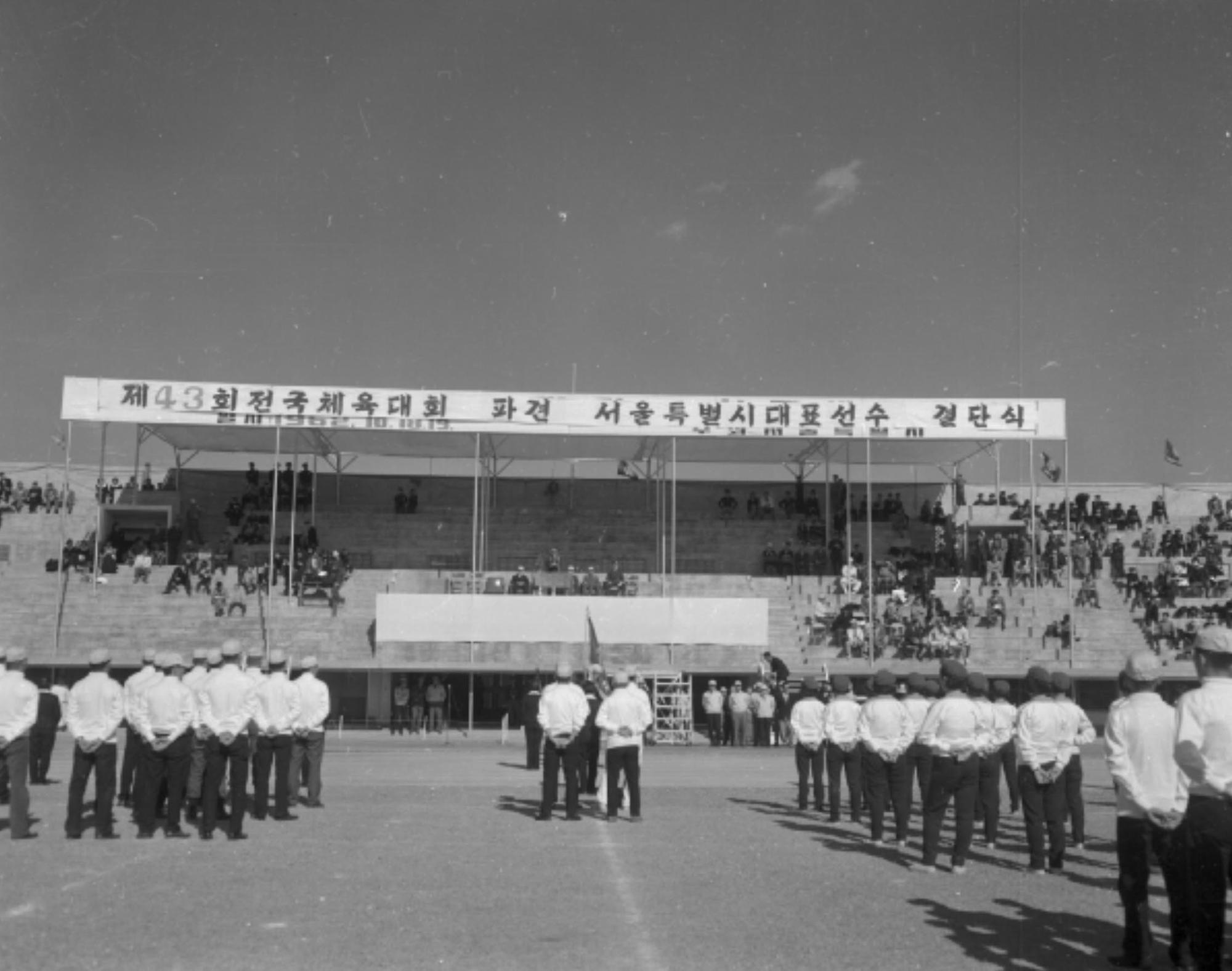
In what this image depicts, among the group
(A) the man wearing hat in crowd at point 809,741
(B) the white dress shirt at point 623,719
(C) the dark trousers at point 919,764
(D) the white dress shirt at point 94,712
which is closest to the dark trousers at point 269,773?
(D) the white dress shirt at point 94,712

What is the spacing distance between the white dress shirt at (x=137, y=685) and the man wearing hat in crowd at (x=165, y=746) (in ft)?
0.71

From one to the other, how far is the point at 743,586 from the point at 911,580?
4.99 m

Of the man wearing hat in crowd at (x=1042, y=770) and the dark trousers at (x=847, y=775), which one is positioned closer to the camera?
the man wearing hat in crowd at (x=1042, y=770)

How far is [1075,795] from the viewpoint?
12977mm

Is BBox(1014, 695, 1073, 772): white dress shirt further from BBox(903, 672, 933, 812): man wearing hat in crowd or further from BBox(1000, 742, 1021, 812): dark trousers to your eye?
BBox(1000, 742, 1021, 812): dark trousers

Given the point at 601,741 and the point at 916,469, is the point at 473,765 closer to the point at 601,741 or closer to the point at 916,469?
the point at 601,741

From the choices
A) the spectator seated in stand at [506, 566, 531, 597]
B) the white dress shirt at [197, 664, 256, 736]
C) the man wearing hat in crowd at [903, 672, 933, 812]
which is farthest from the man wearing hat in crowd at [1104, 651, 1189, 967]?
the spectator seated in stand at [506, 566, 531, 597]

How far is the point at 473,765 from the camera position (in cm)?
2208

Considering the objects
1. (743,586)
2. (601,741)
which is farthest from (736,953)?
(743,586)

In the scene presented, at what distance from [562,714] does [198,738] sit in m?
3.76

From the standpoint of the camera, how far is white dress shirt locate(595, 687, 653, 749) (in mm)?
14375

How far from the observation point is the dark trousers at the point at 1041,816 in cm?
1141

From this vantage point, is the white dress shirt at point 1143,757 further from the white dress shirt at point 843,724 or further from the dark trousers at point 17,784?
the dark trousers at point 17,784

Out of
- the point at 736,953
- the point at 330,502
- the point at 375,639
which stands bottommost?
the point at 736,953
